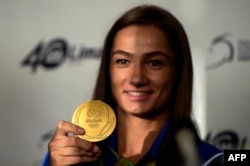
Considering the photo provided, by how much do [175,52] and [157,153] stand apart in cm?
27

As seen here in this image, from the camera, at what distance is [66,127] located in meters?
0.87

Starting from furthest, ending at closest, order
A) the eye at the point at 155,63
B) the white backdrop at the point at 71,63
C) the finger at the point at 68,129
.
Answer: the white backdrop at the point at 71,63 < the eye at the point at 155,63 < the finger at the point at 68,129

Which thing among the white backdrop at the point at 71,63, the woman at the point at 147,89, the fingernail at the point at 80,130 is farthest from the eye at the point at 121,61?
the fingernail at the point at 80,130

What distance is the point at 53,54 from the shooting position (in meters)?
1.10

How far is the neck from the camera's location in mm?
1012

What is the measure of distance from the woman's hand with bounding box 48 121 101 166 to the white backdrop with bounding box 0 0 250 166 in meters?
0.20

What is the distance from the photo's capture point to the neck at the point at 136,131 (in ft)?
3.32

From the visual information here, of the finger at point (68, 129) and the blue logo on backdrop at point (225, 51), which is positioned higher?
the blue logo on backdrop at point (225, 51)

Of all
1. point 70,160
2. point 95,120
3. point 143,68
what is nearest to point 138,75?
point 143,68

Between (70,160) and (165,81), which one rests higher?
(165,81)

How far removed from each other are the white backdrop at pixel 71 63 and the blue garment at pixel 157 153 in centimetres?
6

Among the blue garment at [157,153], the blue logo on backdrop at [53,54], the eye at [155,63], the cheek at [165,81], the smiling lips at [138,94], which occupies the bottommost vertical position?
the blue garment at [157,153]

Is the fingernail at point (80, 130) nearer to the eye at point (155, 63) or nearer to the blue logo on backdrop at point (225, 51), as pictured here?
the eye at point (155, 63)

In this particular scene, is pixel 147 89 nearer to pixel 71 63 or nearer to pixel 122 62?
pixel 122 62
